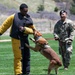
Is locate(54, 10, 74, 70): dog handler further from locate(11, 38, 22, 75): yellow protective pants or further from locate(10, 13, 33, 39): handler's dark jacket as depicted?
locate(11, 38, 22, 75): yellow protective pants

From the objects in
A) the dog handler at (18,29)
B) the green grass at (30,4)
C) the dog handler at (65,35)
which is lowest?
the green grass at (30,4)

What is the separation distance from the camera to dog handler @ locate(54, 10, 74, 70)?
1390 centimetres

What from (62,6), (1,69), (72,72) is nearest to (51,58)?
(72,72)

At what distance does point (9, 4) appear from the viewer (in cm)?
8762

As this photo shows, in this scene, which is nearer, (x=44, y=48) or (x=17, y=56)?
(x=17, y=56)

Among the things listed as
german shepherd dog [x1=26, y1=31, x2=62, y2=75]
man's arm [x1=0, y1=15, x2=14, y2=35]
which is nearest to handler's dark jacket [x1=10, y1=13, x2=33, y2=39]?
man's arm [x1=0, y1=15, x2=14, y2=35]

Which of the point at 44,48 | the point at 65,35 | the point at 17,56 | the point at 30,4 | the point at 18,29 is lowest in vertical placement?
the point at 30,4

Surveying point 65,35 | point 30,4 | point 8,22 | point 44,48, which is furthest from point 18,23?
point 30,4

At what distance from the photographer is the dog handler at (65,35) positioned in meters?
13.9

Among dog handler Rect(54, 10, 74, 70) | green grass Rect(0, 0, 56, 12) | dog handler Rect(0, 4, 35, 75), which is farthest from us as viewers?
green grass Rect(0, 0, 56, 12)

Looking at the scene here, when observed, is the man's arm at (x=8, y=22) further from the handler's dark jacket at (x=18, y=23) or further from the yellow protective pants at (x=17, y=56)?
the yellow protective pants at (x=17, y=56)

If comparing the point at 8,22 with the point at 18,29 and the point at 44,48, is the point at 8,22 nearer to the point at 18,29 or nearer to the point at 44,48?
the point at 18,29

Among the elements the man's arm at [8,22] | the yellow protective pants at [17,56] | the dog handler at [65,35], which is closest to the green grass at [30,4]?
the dog handler at [65,35]

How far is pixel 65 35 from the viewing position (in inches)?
552
